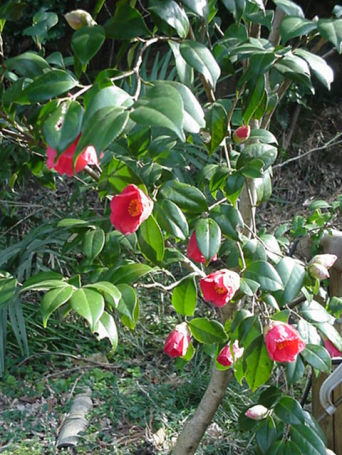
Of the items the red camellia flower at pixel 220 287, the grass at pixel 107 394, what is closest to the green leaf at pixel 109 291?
the red camellia flower at pixel 220 287

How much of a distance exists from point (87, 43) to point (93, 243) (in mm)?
488

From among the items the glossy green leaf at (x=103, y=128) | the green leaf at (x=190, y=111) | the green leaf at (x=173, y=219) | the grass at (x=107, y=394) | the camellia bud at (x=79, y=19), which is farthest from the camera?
the grass at (x=107, y=394)

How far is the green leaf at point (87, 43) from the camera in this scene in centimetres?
92

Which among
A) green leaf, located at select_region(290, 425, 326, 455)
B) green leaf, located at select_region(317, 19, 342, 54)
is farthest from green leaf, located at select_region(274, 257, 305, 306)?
green leaf, located at select_region(317, 19, 342, 54)

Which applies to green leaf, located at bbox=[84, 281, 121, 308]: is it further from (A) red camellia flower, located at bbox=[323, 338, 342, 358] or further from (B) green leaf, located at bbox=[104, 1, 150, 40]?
(A) red camellia flower, located at bbox=[323, 338, 342, 358]

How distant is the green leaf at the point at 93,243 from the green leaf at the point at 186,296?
0.59ft

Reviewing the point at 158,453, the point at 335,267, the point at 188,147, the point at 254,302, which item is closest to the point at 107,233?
the point at 254,302

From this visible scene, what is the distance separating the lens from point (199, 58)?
100 centimetres

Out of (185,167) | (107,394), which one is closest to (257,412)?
(185,167)

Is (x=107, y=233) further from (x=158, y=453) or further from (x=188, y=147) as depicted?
(x=188, y=147)

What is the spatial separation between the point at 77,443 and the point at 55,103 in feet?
5.50

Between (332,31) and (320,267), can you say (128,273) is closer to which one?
(320,267)

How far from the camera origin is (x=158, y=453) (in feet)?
7.22

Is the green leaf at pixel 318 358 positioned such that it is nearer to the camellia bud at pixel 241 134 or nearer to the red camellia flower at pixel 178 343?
the red camellia flower at pixel 178 343
